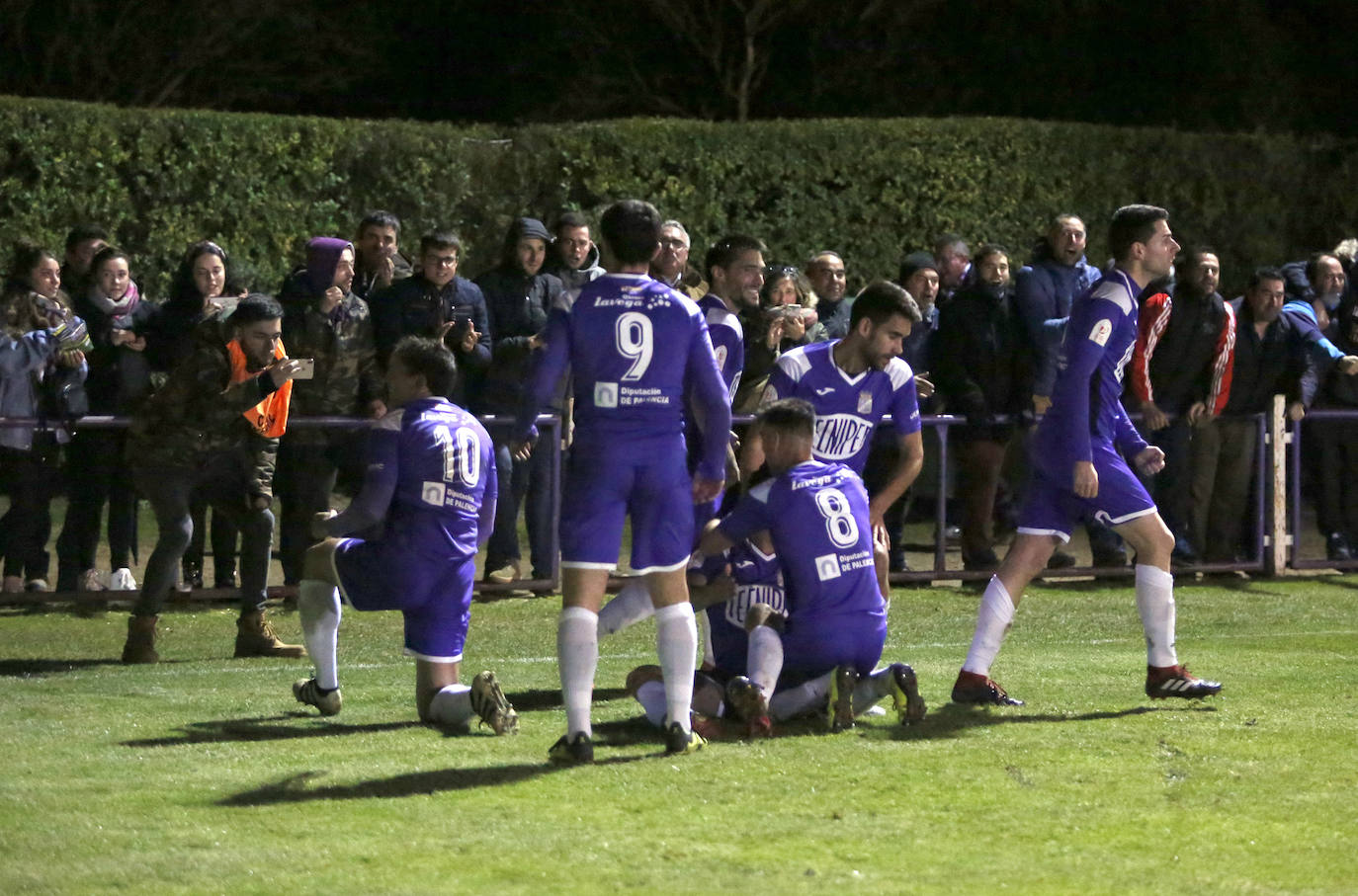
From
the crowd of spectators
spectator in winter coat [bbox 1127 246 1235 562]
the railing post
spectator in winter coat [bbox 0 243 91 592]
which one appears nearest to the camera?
spectator in winter coat [bbox 0 243 91 592]

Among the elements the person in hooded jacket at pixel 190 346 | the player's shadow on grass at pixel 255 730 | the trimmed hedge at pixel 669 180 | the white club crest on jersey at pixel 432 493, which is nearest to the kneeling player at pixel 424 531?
the white club crest on jersey at pixel 432 493

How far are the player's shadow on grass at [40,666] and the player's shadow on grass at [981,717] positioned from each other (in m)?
4.02

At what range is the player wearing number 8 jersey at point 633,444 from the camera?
7020 mm

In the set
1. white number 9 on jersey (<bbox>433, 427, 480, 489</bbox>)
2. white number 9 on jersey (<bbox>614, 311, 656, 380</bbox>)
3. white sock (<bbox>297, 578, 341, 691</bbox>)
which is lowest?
white sock (<bbox>297, 578, 341, 691</bbox>)

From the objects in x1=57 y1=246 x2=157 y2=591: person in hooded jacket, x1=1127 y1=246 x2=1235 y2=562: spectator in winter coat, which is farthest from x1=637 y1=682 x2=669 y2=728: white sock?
x1=1127 y1=246 x2=1235 y2=562: spectator in winter coat

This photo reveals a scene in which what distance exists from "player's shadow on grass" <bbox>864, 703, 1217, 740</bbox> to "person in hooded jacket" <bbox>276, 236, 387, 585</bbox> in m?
4.26

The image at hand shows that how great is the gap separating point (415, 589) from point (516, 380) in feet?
14.8

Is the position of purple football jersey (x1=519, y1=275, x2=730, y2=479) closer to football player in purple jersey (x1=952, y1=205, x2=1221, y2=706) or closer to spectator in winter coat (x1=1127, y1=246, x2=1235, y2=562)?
football player in purple jersey (x1=952, y1=205, x2=1221, y2=706)

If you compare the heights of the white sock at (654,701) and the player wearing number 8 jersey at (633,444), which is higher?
the player wearing number 8 jersey at (633,444)

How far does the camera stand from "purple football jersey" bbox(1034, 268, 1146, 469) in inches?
323

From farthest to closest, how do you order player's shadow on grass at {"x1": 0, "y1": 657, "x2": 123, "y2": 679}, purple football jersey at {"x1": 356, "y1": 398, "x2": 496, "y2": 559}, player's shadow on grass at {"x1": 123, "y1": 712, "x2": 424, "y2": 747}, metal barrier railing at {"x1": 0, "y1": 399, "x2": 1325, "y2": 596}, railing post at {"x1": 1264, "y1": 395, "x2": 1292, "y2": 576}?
railing post at {"x1": 1264, "y1": 395, "x2": 1292, "y2": 576} → metal barrier railing at {"x1": 0, "y1": 399, "x2": 1325, "y2": 596} → player's shadow on grass at {"x1": 0, "y1": 657, "x2": 123, "y2": 679} → purple football jersey at {"x1": 356, "y1": 398, "x2": 496, "y2": 559} → player's shadow on grass at {"x1": 123, "y1": 712, "x2": 424, "y2": 747}

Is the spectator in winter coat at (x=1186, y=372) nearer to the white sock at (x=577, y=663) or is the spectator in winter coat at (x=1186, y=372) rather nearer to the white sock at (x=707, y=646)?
the white sock at (x=707, y=646)

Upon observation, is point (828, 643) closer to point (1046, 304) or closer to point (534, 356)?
point (534, 356)

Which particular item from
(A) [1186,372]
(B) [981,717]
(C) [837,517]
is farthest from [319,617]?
(A) [1186,372]
